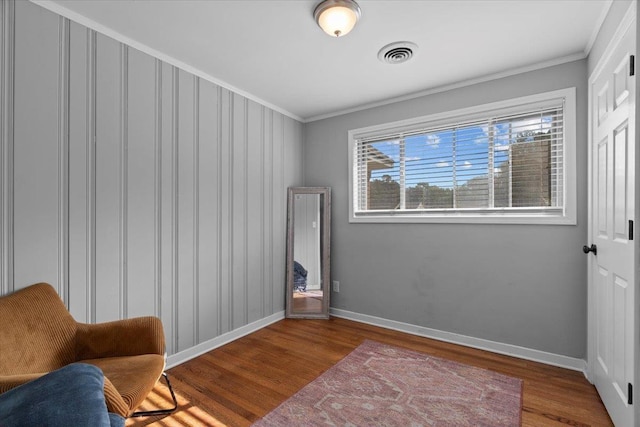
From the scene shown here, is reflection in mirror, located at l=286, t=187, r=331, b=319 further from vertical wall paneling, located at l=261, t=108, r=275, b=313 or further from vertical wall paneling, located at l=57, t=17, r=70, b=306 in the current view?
vertical wall paneling, located at l=57, t=17, r=70, b=306

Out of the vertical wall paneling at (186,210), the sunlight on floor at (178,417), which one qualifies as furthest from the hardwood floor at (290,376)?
the vertical wall paneling at (186,210)

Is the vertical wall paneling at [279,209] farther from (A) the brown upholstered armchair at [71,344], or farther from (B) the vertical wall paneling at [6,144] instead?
(B) the vertical wall paneling at [6,144]

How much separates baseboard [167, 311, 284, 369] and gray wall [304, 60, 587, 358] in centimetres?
80

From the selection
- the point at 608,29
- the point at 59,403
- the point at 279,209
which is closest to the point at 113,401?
the point at 59,403

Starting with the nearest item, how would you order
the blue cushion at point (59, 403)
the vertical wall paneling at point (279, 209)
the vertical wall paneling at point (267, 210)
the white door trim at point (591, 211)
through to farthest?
the blue cushion at point (59, 403), the white door trim at point (591, 211), the vertical wall paneling at point (267, 210), the vertical wall paneling at point (279, 209)

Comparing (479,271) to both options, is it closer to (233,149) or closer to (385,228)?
(385,228)

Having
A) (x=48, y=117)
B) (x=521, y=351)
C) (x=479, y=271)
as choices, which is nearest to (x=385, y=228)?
(x=479, y=271)

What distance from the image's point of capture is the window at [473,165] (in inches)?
102

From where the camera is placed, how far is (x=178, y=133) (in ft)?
8.53

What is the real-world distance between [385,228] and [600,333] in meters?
1.85

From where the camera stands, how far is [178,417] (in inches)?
75.7

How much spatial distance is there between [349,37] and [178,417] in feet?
8.81

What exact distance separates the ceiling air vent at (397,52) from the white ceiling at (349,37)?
0.16 feet

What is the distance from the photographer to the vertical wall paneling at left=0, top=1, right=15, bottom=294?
67.9 inches
